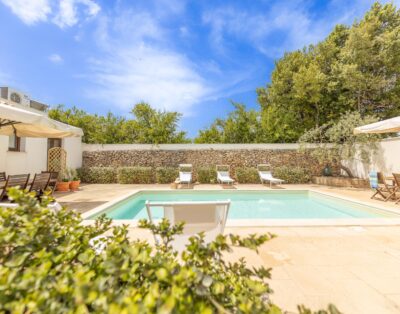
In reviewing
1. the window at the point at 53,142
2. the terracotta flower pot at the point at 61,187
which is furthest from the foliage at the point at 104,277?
the window at the point at 53,142

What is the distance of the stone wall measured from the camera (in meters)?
13.2

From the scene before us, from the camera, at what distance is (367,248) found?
127 inches

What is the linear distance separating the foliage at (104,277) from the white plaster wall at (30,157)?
10048mm

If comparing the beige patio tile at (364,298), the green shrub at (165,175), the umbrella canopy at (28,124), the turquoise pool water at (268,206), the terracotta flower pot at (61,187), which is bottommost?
the turquoise pool water at (268,206)

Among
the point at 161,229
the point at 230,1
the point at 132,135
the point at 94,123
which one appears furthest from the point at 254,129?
the point at 161,229

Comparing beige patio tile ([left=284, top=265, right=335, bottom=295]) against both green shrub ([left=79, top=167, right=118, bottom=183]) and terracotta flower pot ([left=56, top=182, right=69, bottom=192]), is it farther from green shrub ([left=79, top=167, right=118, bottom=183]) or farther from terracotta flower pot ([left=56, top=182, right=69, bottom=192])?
green shrub ([left=79, top=167, right=118, bottom=183])

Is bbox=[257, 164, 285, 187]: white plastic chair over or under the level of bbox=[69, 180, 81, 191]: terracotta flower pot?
over

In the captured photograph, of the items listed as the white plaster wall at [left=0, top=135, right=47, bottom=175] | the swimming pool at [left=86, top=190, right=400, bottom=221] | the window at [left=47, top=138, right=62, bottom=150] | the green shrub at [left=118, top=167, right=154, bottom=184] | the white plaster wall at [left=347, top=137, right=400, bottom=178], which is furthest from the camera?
the green shrub at [left=118, top=167, right=154, bottom=184]

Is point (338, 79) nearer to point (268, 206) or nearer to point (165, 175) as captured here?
point (268, 206)

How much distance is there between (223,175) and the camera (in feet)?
38.1

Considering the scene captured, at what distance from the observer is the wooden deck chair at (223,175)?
1077 centimetres

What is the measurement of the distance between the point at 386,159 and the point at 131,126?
55.3 ft

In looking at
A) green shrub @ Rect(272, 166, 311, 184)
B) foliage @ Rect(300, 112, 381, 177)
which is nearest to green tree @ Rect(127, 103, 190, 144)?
green shrub @ Rect(272, 166, 311, 184)

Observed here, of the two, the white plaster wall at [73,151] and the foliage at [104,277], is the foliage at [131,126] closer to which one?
the white plaster wall at [73,151]
